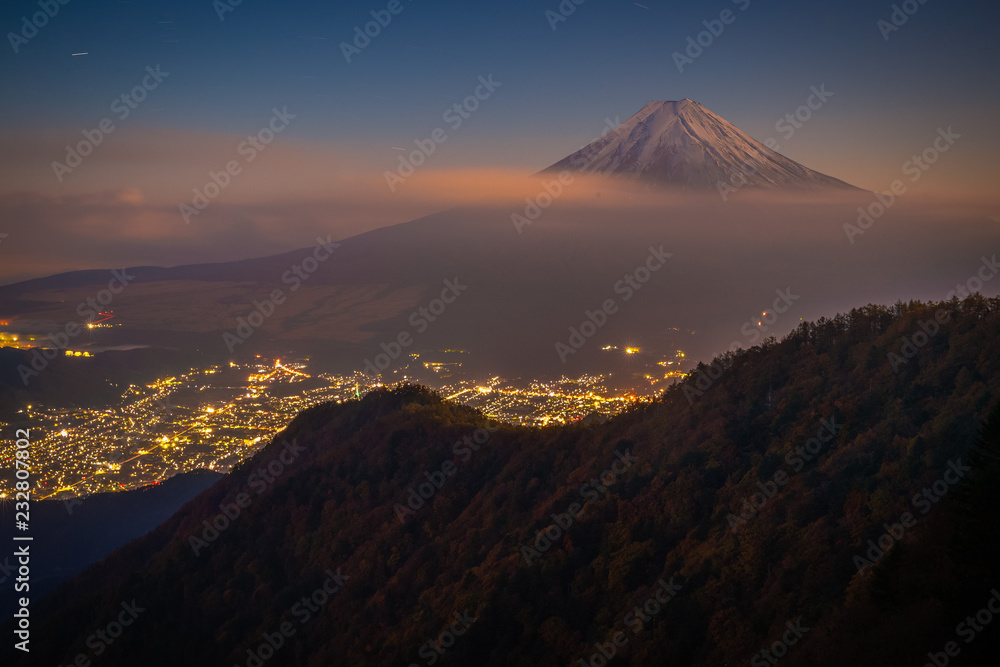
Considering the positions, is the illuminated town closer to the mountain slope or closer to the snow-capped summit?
the mountain slope

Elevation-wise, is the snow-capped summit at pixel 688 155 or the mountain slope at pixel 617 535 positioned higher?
the snow-capped summit at pixel 688 155

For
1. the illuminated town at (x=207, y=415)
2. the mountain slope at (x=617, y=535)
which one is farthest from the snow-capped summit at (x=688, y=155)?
the mountain slope at (x=617, y=535)

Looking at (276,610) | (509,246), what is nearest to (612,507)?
(276,610)

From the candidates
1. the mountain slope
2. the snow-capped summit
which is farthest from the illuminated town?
the snow-capped summit

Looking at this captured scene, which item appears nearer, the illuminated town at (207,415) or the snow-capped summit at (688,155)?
the illuminated town at (207,415)

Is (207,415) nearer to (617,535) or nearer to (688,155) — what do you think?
(617,535)

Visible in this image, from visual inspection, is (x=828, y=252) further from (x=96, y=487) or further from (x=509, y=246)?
(x=96, y=487)

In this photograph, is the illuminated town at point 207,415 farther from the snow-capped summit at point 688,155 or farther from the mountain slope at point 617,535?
the snow-capped summit at point 688,155
